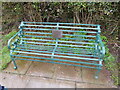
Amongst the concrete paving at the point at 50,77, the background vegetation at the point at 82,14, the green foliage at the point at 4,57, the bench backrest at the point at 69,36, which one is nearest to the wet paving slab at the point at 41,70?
the concrete paving at the point at 50,77

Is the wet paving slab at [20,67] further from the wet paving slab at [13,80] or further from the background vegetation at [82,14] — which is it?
the background vegetation at [82,14]

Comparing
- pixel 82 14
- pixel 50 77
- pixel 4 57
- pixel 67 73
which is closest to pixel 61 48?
pixel 67 73

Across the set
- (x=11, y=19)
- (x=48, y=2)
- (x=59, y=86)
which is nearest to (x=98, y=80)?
(x=59, y=86)

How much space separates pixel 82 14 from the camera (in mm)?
2688

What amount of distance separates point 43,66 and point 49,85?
526mm

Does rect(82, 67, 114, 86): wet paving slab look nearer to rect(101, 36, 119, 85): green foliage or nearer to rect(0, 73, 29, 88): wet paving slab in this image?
rect(101, 36, 119, 85): green foliage

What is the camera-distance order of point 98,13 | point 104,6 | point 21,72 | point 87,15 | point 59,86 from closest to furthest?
point 59,86, point 21,72, point 104,6, point 98,13, point 87,15

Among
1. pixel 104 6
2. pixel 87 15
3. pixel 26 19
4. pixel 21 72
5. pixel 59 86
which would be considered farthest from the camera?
pixel 26 19

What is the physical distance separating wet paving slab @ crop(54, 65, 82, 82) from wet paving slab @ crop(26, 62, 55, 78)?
0.13m

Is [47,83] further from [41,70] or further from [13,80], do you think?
[13,80]

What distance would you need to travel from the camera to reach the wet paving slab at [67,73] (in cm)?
194

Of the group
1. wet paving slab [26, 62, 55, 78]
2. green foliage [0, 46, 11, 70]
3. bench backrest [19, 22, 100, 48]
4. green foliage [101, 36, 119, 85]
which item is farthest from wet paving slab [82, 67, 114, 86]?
green foliage [0, 46, 11, 70]

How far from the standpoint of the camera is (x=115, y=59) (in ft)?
7.75

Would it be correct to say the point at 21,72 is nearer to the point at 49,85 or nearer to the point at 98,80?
the point at 49,85
